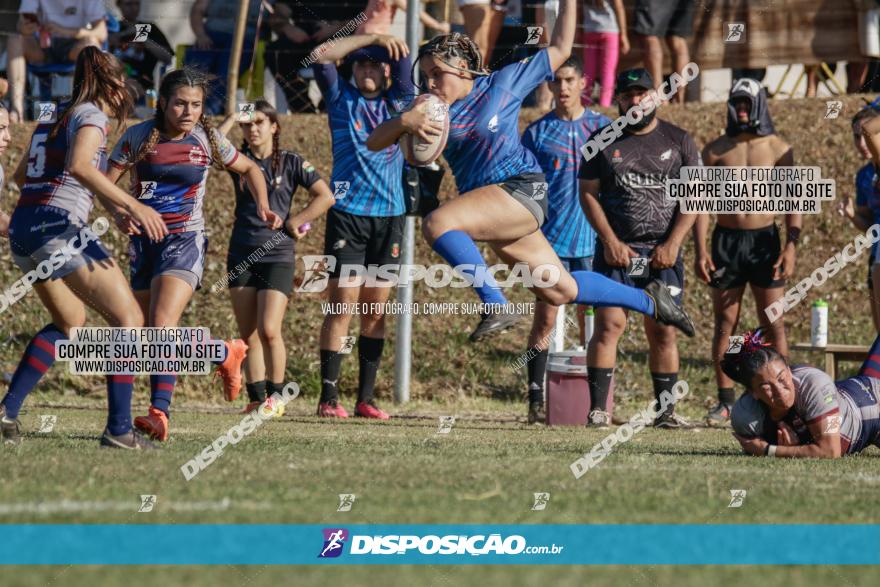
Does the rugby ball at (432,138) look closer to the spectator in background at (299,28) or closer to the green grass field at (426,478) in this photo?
the green grass field at (426,478)

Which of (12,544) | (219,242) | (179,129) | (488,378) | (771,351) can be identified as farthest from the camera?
(219,242)

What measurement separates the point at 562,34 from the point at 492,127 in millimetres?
725

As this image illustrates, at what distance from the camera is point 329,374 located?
35.8 ft

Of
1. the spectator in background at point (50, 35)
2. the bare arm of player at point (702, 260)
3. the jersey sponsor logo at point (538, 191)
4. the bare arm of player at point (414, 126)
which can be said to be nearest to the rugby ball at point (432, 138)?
the bare arm of player at point (414, 126)

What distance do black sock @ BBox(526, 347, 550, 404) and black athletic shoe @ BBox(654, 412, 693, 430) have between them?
0.94 m

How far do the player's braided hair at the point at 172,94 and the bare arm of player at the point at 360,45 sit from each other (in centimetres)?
267

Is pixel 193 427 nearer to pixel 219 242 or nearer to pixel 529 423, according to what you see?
pixel 529 423

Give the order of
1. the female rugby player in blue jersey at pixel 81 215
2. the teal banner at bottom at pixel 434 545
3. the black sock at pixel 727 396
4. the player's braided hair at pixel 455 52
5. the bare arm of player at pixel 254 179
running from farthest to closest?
the black sock at pixel 727 396, the bare arm of player at pixel 254 179, the player's braided hair at pixel 455 52, the female rugby player in blue jersey at pixel 81 215, the teal banner at bottom at pixel 434 545

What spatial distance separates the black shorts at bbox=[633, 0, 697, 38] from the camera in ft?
48.9

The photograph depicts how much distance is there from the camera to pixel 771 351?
731 cm

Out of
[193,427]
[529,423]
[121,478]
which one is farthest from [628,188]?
[121,478]

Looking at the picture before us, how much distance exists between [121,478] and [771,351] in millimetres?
3584

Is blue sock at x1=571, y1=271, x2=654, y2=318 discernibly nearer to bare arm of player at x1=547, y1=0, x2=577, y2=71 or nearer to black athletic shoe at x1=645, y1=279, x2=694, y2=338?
black athletic shoe at x1=645, y1=279, x2=694, y2=338

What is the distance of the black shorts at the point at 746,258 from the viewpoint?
11102mm
